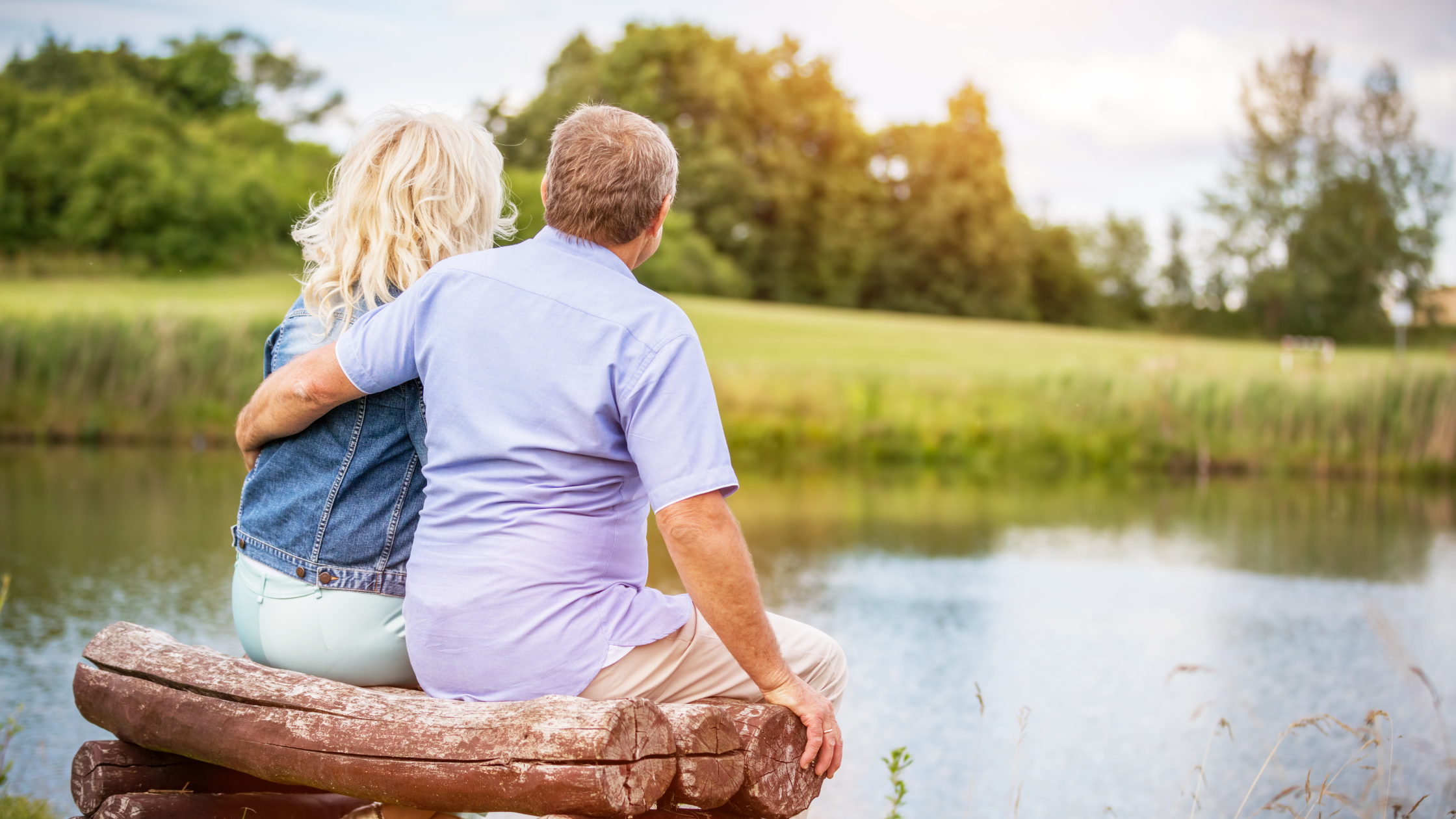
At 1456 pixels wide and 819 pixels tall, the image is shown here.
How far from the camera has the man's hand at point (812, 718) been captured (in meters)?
2.14

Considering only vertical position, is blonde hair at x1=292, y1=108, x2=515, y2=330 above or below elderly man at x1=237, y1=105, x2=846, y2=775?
above

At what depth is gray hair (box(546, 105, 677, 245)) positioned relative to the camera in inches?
81.9

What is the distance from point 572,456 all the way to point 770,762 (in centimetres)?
62

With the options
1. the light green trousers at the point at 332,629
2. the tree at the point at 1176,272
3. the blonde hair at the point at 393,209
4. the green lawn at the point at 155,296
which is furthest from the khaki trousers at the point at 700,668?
the tree at the point at 1176,272

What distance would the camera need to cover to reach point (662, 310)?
6.69 ft

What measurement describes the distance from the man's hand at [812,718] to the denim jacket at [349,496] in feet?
2.52

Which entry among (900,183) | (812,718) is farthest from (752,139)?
(812,718)

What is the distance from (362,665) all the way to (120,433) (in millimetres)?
16731

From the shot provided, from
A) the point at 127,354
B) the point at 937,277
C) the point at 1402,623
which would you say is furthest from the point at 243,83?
the point at 1402,623

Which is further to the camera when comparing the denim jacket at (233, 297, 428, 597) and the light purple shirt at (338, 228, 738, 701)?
the denim jacket at (233, 297, 428, 597)

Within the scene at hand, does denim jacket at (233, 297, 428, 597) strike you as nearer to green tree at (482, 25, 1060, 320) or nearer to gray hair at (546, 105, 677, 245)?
gray hair at (546, 105, 677, 245)

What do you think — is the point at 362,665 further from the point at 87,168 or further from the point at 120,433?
the point at 87,168

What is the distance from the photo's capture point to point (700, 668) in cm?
227

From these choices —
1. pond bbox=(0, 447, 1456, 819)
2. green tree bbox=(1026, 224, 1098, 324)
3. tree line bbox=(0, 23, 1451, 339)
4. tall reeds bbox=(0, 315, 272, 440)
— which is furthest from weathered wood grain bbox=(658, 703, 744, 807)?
green tree bbox=(1026, 224, 1098, 324)
